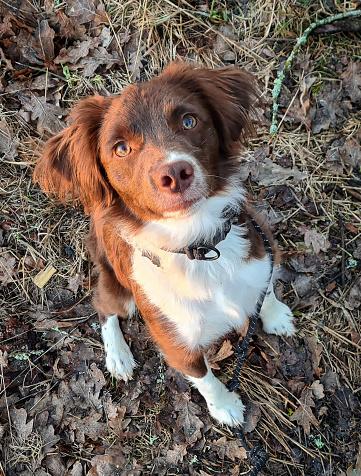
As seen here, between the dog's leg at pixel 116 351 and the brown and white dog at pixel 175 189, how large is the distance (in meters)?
0.98

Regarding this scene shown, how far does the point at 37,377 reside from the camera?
4141mm

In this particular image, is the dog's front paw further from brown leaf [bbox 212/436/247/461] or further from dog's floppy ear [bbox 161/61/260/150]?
dog's floppy ear [bbox 161/61/260/150]

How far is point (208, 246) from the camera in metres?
2.68

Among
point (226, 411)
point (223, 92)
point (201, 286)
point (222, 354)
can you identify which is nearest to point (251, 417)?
point (226, 411)

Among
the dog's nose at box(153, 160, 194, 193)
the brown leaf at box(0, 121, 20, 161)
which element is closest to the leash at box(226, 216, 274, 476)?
the dog's nose at box(153, 160, 194, 193)

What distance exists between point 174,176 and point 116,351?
2502 mm

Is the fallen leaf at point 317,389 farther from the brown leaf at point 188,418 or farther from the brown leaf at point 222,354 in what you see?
the brown leaf at point 188,418

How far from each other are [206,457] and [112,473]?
0.89 metres

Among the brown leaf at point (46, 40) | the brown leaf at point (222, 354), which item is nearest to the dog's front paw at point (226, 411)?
the brown leaf at point (222, 354)

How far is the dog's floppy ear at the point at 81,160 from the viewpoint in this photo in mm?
2719

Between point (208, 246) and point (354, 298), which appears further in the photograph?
point (354, 298)

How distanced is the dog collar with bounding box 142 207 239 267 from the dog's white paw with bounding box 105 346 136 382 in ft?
5.45

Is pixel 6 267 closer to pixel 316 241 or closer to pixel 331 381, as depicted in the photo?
pixel 316 241

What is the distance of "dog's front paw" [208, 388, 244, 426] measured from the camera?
3.66m
